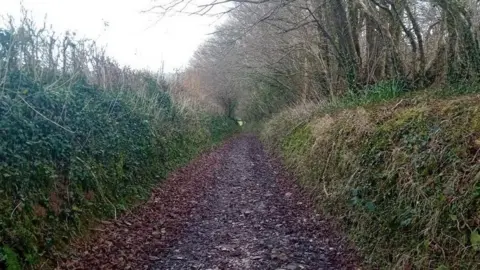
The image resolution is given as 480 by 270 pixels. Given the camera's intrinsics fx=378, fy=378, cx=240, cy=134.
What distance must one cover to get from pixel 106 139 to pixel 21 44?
2.16 metres

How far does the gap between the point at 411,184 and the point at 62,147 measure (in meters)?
4.76

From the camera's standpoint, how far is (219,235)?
574 centimetres

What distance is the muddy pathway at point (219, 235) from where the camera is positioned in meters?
4.68

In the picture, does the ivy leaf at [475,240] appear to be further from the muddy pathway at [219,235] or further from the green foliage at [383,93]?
the green foliage at [383,93]

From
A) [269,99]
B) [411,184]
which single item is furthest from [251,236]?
[269,99]

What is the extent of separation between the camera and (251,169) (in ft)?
39.7

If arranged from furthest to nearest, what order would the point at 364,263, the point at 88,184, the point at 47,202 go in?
the point at 88,184 → the point at 47,202 → the point at 364,263

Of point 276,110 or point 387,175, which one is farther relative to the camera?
point 276,110

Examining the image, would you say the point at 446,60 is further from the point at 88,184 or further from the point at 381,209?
the point at 88,184

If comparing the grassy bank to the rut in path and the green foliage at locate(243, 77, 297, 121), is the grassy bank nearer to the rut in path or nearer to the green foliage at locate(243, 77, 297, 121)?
the rut in path

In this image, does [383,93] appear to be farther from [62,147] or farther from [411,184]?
[62,147]

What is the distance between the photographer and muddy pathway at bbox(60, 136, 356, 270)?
4680mm

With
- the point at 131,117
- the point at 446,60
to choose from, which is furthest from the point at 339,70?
the point at 131,117

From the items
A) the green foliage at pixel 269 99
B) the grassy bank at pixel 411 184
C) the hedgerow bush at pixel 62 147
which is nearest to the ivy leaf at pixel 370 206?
the grassy bank at pixel 411 184
